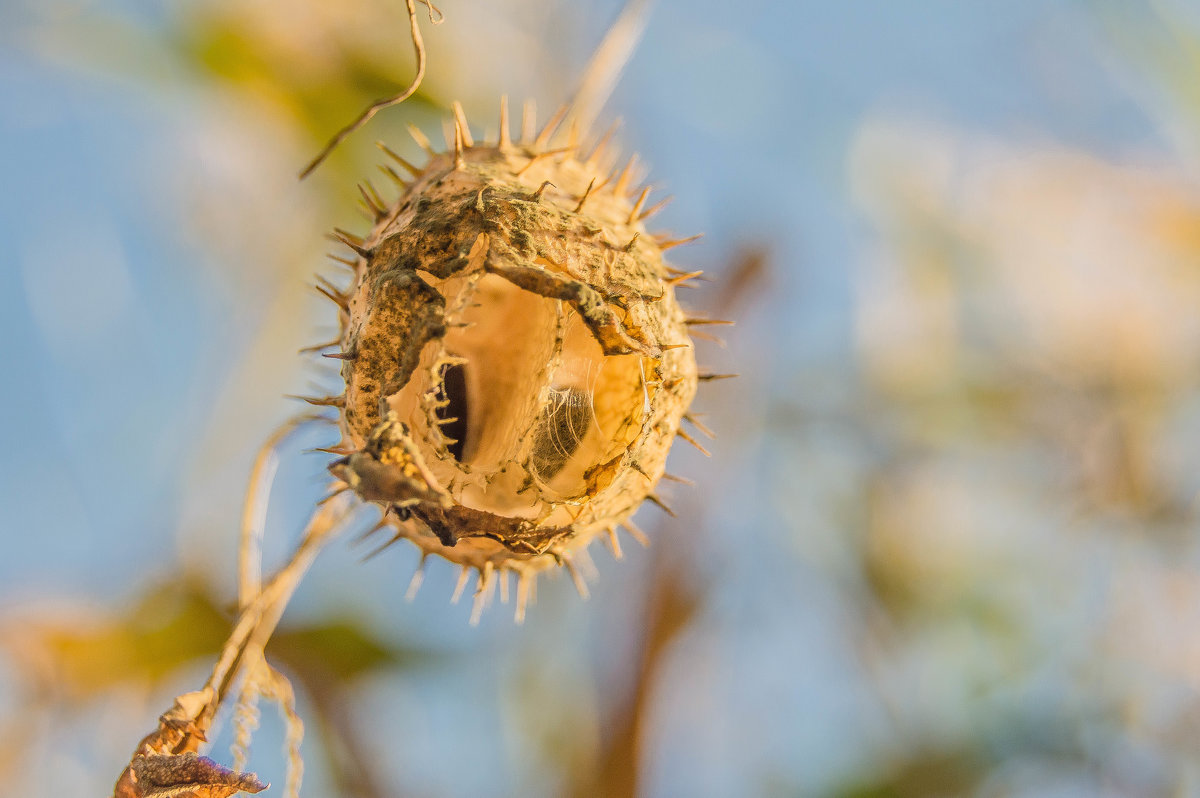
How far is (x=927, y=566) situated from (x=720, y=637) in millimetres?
1000

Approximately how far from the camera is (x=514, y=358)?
1310 millimetres

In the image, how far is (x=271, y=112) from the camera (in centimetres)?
310

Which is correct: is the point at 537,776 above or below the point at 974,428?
below

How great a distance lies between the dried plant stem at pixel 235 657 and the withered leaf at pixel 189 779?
0.03 meters

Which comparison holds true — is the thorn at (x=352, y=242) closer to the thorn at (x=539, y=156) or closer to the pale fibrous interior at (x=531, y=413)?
the pale fibrous interior at (x=531, y=413)

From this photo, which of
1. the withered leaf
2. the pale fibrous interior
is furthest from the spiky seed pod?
the withered leaf

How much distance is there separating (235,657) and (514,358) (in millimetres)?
853

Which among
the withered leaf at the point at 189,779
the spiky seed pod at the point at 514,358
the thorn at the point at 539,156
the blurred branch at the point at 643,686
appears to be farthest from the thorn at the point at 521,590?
the blurred branch at the point at 643,686

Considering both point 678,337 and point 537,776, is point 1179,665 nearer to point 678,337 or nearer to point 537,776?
point 537,776

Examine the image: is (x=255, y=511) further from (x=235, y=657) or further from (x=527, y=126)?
(x=527, y=126)

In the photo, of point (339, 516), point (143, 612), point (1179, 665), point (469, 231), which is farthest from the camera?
point (1179, 665)

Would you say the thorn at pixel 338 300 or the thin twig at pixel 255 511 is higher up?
the thorn at pixel 338 300

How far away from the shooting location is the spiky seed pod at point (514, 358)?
1151 mm

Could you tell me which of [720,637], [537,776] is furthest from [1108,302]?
[537,776]
